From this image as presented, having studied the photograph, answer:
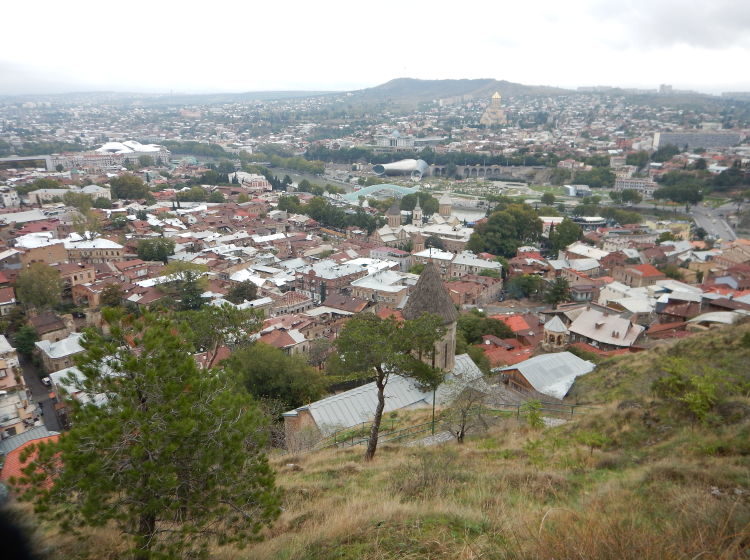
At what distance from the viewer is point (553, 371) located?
1222cm

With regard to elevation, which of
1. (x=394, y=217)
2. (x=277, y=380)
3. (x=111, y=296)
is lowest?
(x=394, y=217)

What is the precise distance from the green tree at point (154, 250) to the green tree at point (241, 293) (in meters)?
7.25

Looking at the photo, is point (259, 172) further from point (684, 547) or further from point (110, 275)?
point (684, 547)

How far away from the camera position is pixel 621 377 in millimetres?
10727

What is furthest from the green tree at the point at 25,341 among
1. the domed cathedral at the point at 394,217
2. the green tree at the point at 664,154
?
the green tree at the point at 664,154

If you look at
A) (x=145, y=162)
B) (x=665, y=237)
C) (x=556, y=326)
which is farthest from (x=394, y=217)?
(x=145, y=162)

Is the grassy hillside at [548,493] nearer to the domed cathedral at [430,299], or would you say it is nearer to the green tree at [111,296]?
the domed cathedral at [430,299]

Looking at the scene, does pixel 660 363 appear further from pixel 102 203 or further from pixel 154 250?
pixel 102 203

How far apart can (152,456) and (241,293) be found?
1946cm

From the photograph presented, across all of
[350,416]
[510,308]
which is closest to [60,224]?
[510,308]

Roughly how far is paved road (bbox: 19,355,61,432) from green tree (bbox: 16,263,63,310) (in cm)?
401

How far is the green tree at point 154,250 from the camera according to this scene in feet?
91.3

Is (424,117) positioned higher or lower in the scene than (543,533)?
lower

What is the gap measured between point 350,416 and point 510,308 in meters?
16.6
